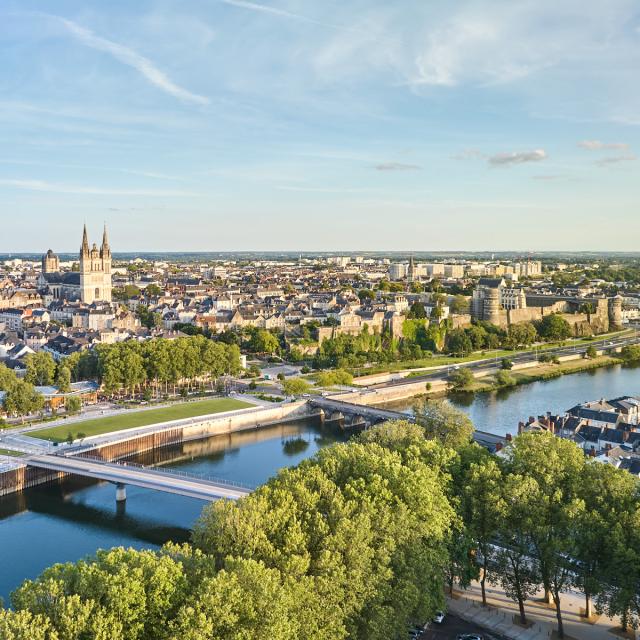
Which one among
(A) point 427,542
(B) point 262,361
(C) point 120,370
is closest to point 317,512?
(A) point 427,542

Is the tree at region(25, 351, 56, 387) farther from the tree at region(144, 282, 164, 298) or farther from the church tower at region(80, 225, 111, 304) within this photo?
the tree at region(144, 282, 164, 298)

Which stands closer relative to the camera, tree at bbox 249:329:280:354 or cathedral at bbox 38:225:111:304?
tree at bbox 249:329:280:354

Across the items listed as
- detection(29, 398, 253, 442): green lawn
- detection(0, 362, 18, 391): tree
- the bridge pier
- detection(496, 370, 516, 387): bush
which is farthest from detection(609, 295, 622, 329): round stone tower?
the bridge pier

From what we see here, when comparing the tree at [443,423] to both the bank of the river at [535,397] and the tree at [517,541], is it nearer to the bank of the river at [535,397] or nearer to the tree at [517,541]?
the bank of the river at [535,397]

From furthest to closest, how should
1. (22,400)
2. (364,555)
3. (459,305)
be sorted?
1. (459,305)
2. (22,400)
3. (364,555)

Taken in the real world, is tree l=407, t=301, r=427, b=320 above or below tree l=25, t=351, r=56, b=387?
above

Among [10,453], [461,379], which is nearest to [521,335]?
[461,379]

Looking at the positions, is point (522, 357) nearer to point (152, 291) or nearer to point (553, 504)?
point (553, 504)
